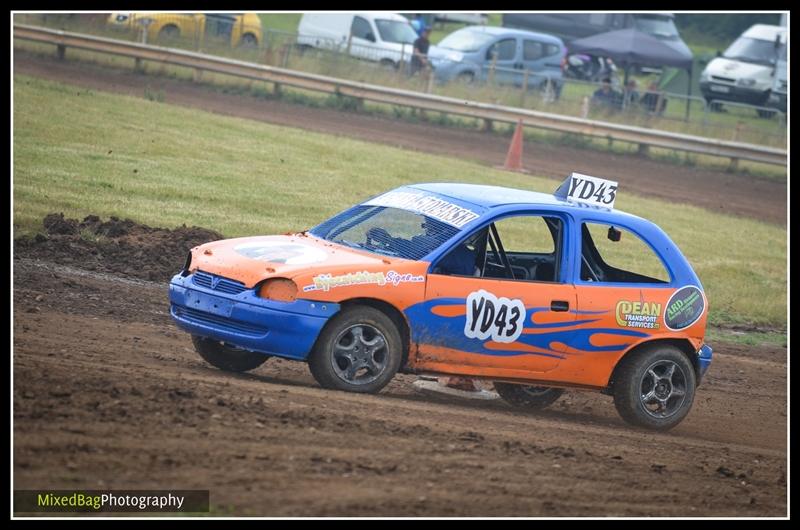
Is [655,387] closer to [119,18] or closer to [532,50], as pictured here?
[119,18]

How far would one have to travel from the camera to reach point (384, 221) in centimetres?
957

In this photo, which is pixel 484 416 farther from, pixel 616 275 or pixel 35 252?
pixel 35 252

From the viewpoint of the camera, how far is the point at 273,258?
8.70 meters

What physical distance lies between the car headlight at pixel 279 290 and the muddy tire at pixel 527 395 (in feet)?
8.96

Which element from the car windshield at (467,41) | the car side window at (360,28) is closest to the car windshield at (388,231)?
the car windshield at (467,41)

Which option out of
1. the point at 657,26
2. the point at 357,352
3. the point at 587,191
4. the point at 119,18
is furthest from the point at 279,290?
the point at 657,26

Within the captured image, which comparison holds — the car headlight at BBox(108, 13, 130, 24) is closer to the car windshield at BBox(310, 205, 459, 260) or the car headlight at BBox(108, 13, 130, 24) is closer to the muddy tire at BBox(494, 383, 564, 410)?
the car windshield at BBox(310, 205, 459, 260)

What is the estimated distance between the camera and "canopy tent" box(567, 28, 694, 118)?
34.6 meters

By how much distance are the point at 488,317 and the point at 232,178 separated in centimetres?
1016

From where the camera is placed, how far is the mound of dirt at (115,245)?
516 inches

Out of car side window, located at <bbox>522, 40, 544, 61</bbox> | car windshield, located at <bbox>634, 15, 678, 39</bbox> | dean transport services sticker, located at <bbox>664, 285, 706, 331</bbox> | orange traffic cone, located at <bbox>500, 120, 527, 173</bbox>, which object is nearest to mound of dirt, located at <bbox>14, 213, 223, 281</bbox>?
dean transport services sticker, located at <bbox>664, 285, 706, 331</bbox>

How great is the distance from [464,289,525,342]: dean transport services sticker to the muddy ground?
58 cm

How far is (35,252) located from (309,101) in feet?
51.5

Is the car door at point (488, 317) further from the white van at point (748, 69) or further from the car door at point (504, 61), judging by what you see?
the white van at point (748, 69)
